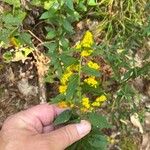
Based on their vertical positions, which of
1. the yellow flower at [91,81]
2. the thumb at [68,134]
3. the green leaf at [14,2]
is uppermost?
the green leaf at [14,2]

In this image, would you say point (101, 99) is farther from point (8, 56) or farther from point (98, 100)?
point (8, 56)

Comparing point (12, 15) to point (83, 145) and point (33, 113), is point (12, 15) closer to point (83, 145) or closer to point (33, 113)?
point (33, 113)

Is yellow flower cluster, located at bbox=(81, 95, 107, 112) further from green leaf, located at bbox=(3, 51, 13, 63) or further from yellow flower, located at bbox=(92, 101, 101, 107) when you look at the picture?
green leaf, located at bbox=(3, 51, 13, 63)

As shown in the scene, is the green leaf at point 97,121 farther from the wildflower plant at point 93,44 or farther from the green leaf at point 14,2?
the green leaf at point 14,2

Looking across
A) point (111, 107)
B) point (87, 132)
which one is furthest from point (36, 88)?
point (87, 132)

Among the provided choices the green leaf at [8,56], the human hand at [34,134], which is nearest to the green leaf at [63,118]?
the human hand at [34,134]

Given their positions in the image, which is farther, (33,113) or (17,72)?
(17,72)
